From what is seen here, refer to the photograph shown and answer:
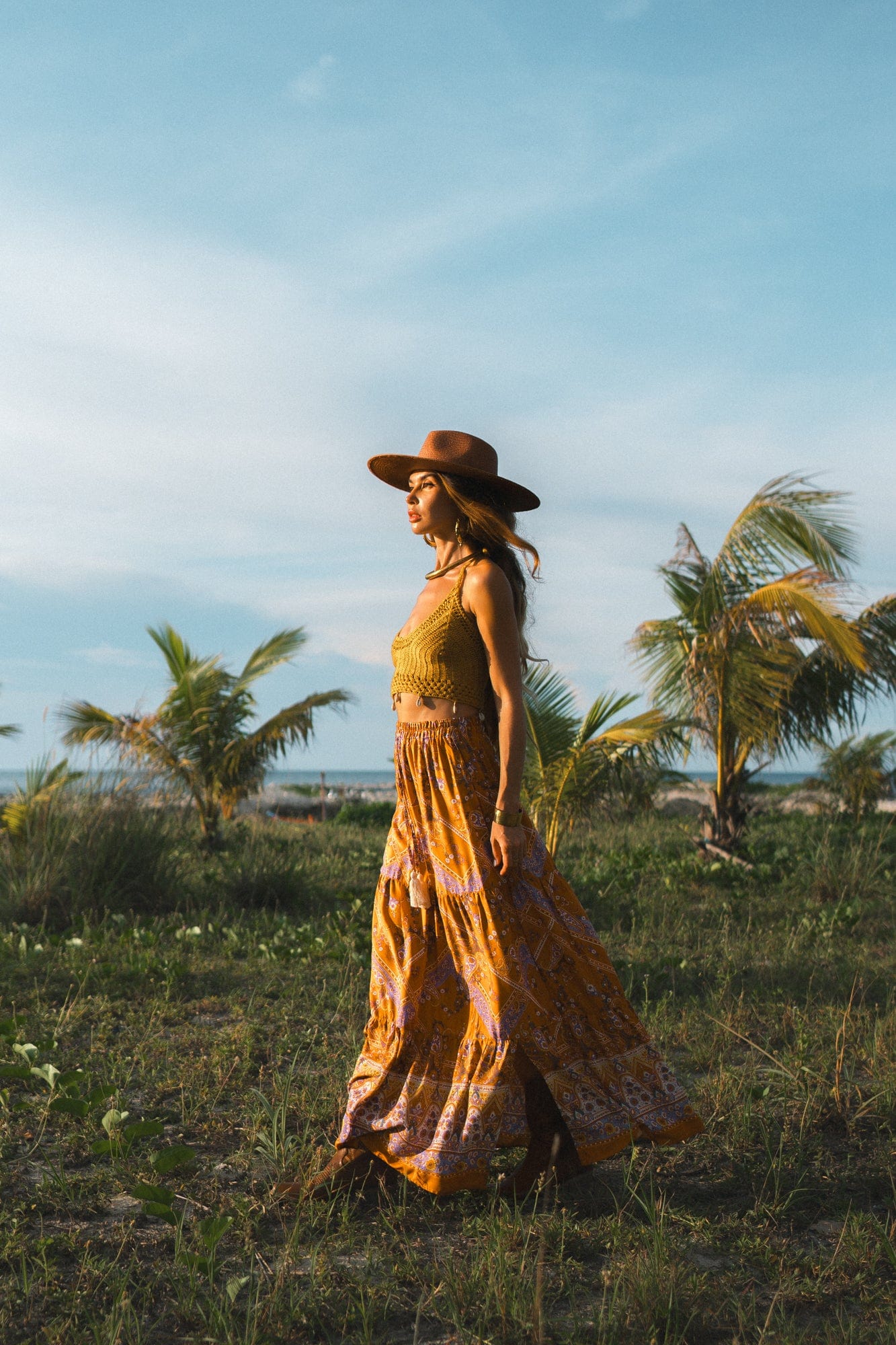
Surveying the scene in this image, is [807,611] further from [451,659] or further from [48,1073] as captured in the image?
[48,1073]

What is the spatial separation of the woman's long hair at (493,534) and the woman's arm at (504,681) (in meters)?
0.10

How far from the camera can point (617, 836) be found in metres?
13.0

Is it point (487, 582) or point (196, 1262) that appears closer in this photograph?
point (196, 1262)

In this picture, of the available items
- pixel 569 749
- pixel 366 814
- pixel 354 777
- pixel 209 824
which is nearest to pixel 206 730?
pixel 209 824

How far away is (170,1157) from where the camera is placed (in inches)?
119

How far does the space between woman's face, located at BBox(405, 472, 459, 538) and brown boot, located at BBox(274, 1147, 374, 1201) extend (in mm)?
1910

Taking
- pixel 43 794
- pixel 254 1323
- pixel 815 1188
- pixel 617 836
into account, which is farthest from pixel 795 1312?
pixel 617 836

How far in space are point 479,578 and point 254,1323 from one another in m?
2.02

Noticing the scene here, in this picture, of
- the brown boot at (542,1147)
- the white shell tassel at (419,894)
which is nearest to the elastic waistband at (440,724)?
the white shell tassel at (419,894)

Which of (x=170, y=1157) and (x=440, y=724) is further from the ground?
(x=440, y=724)

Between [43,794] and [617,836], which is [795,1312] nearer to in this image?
[43,794]

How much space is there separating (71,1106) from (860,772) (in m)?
14.1

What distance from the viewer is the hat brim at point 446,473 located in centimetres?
343

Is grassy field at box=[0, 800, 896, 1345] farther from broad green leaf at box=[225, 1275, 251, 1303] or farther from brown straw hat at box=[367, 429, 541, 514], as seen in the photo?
brown straw hat at box=[367, 429, 541, 514]
